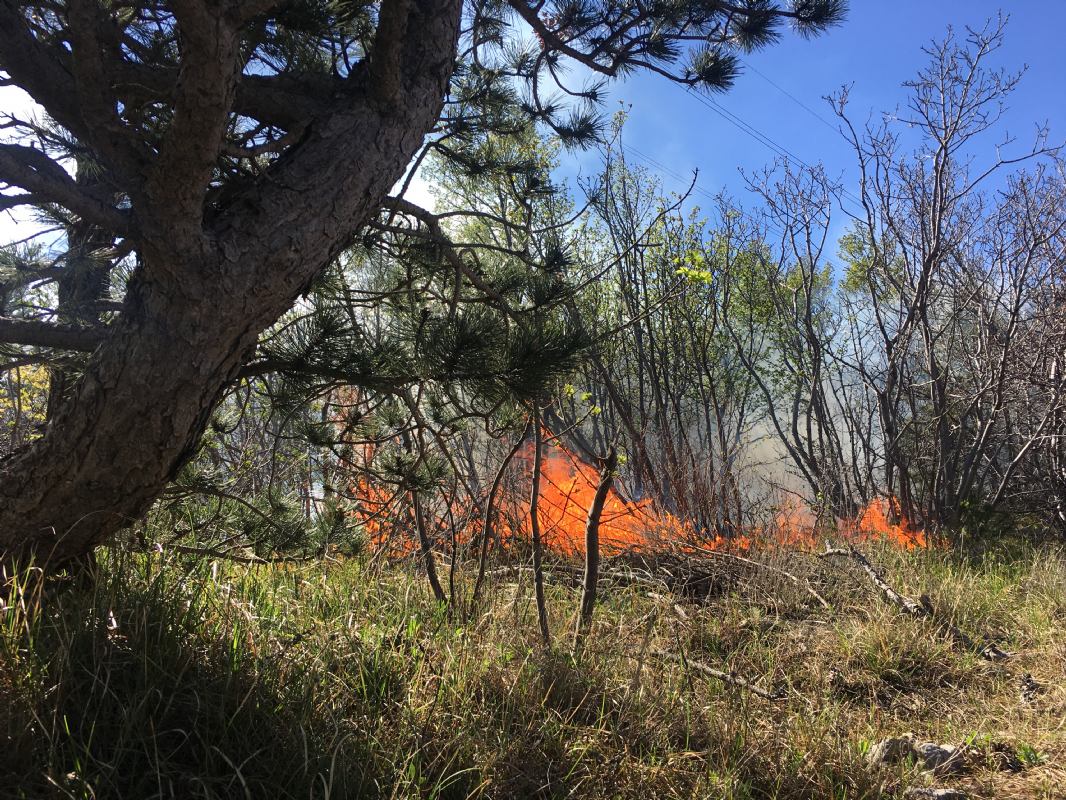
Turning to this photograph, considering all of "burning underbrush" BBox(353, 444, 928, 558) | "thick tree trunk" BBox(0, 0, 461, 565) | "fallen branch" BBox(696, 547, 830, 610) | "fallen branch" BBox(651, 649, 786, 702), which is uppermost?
"thick tree trunk" BBox(0, 0, 461, 565)

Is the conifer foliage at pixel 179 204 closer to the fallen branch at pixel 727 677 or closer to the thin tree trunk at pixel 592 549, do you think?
the thin tree trunk at pixel 592 549

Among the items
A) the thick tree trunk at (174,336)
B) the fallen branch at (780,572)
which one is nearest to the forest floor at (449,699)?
the thick tree trunk at (174,336)

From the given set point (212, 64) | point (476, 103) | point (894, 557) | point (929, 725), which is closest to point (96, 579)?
point (212, 64)

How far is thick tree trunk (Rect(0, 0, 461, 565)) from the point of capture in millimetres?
1654

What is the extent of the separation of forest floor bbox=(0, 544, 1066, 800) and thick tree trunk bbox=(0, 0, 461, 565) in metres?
0.23

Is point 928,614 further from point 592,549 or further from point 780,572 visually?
point 592,549

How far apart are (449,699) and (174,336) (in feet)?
4.03

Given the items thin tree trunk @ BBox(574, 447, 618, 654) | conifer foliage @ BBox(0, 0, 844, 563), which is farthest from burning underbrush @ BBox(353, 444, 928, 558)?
conifer foliage @ BBox(0, 0, 844, 563)

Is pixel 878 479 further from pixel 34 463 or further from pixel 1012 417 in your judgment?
pixel 34 463

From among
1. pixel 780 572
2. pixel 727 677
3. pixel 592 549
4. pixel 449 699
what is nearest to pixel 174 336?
pixel 449 699

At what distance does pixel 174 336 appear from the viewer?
166 centimetres

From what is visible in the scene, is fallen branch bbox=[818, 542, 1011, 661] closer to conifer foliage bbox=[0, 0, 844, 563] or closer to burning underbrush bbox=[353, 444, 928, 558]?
burning underbrush bbox=[353, 444, 928, 558]

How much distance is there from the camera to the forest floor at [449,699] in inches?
60.9

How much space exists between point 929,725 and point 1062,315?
4.29 m
